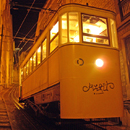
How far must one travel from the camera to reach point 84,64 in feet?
15.9

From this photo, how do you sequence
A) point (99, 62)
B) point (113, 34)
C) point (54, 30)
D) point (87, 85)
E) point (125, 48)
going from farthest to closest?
point (125, 48) → point (54, 30) → point (113, 34) → point (99, 62) → point (87, 85)

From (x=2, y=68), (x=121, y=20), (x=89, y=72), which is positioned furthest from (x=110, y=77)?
(x=2, y=68)

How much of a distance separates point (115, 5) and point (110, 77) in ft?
14.5

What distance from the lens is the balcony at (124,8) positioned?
743 centimetres

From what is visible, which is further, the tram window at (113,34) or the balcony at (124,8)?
the balcony at (124,8)

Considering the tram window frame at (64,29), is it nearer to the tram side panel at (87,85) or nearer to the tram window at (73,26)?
the tram window at (73,26)

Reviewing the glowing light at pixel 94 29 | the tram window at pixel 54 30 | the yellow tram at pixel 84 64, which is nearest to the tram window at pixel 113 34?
the yellow tram at pixel 84 64

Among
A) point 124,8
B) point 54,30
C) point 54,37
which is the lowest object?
point 54,37

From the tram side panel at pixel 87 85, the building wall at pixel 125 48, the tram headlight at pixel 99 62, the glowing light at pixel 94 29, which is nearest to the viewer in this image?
the tram side panel at pixel 87 85

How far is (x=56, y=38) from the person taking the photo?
5.47 m

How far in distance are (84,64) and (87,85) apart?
1.85 ft

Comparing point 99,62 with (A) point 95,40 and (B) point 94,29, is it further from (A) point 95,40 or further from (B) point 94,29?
(B) point 94,29

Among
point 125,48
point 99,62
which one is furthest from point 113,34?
point 125,48

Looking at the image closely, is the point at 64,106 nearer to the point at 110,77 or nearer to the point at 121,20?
the point at 110,77
